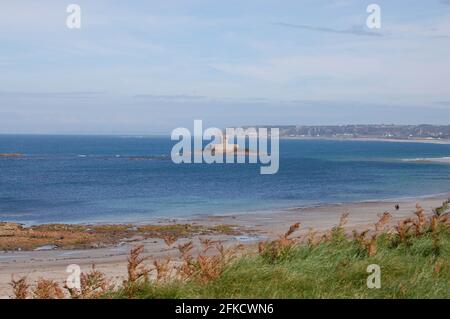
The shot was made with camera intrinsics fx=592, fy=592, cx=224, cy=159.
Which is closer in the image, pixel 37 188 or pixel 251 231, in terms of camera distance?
Result: pixel 251 231

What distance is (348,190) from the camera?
5731 cm

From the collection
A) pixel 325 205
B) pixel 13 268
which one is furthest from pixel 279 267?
pixel 325 205

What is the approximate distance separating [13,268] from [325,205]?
2809 cm

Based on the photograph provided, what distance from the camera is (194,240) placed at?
27625mm

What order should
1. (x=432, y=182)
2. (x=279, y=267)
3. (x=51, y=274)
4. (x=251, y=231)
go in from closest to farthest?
1. (x=279, y=267)
2. (x=51, y=274)
3. (x=251, y=231)
4. (x=432, y=182)

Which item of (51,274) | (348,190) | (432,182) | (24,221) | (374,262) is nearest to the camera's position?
(374,262)

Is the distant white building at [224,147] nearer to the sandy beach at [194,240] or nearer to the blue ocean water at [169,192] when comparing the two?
the blue ocean water at [169,192]

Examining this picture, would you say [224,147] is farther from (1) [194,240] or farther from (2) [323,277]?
(2) [323,277]

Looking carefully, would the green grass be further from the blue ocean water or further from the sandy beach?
the blue ocean water

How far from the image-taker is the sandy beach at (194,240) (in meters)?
18.9

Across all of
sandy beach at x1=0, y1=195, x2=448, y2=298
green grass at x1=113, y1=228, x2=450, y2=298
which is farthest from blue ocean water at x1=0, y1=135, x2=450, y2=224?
green grass at x1=113, y1=228, x2=450, y2=298

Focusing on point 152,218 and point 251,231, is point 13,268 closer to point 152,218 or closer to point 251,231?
point 251,231

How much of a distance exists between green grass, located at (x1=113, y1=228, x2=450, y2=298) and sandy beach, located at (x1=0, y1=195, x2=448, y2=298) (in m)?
2.31

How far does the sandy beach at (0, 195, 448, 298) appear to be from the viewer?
18.9 metres
